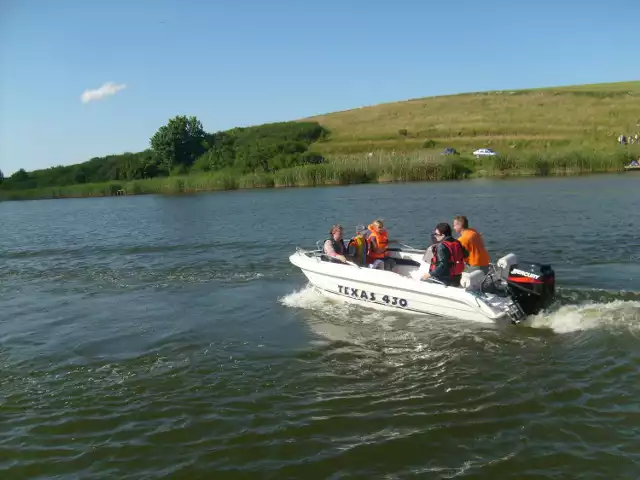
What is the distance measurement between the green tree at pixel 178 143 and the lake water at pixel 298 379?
2476 inches

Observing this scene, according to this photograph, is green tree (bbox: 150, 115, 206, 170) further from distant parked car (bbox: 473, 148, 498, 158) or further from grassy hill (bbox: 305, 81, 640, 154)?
distant parked car (bbox: 473, 148, 498, 158)

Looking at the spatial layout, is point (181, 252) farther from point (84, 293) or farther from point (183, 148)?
point (183, 148)

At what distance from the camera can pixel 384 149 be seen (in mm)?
66250

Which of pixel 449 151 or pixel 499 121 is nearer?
pixel 449 151

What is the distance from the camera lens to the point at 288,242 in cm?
2012

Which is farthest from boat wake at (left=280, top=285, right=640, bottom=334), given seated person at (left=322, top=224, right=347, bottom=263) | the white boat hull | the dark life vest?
seated person at (left=322, top=224, right=347, bottom=263)

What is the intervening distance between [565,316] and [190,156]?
7422cm

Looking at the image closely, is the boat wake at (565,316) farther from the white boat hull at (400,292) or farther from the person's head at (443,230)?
the person's head at (443,230)

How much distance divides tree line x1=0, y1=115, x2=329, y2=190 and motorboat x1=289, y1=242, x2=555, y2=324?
4966 centimetres

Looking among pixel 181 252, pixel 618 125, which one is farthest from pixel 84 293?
pixel 618 125

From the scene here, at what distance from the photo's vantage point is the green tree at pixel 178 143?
254ft

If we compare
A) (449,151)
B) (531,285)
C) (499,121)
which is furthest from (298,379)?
(499,121)

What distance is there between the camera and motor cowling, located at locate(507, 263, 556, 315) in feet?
31.1

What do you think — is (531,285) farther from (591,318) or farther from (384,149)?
(384,149)
